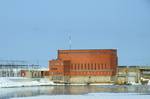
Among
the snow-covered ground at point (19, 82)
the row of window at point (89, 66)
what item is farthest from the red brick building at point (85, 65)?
the snow-covered ground at point (19, 82)

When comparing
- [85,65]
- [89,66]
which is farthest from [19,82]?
[89,66]

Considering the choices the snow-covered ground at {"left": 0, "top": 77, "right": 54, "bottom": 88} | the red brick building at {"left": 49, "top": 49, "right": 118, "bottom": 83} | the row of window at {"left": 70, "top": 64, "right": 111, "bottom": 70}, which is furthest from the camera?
the row of window at {"left": 70, "top": 64, "right": 111, "bottom": 70}

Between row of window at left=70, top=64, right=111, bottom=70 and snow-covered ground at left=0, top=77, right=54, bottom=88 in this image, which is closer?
snow-covered ground at left=0, top=77, right=54, bottom=88

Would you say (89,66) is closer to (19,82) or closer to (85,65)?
(85,65)

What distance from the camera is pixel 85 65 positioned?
7096 inches

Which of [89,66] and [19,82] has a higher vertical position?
[89,66]

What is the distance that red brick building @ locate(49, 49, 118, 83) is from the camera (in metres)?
177

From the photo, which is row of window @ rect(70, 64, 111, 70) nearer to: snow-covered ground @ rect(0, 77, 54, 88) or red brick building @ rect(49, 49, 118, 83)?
red brick building @ rect(49, 49, 118, 83)

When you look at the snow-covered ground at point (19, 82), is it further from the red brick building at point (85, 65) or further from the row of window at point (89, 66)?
the row of window at point (89, 66)

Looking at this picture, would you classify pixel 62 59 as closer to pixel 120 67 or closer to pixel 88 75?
pixel 88 75

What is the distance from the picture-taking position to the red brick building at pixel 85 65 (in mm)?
177125

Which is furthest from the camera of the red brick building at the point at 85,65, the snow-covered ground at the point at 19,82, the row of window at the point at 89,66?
the row of window at the point at 89,66

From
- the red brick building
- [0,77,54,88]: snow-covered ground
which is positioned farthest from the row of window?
[0,77,54,88]: snow-covered ground

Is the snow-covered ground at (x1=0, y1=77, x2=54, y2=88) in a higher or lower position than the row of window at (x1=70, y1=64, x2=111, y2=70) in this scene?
lower
